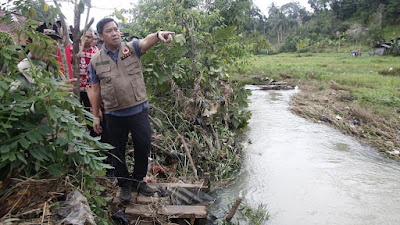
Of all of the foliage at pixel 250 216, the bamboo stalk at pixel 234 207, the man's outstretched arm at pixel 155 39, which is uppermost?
the man's outstretched arm at pixel 155 39

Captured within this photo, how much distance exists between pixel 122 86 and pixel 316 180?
2.71m

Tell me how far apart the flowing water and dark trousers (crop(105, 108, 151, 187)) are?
39.7 inches

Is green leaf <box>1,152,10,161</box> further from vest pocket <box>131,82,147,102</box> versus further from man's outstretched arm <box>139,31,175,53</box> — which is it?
man's outstretched arm <box>139,31,175,53</box>

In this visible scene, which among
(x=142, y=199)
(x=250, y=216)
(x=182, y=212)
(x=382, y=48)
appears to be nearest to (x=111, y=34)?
(x=142, y=199)

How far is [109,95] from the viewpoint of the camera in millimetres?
2311

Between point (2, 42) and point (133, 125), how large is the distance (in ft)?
3.42

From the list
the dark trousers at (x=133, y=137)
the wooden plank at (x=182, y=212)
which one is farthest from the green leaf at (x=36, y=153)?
the wooden plank at (x=182, y=212)

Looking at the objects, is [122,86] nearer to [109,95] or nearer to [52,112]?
[109,95]

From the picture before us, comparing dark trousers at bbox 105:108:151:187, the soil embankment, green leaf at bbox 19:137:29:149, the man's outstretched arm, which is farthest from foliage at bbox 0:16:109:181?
the soil embankment

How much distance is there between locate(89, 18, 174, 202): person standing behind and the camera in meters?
2.30

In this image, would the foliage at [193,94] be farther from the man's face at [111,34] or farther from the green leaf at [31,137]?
the green leaf at [31,137]

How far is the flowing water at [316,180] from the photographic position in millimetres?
3004

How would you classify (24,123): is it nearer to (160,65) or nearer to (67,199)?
(67,199)

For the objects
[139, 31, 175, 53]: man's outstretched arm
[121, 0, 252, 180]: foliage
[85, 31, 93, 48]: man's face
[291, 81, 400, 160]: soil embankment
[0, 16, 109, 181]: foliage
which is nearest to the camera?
[0, 16, 109, 181]: foliage
